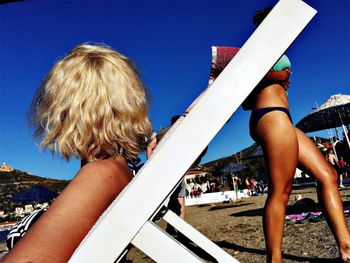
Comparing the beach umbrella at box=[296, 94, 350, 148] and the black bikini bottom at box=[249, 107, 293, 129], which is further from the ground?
the beach umbrella at box=[296, 94, 350, 148]

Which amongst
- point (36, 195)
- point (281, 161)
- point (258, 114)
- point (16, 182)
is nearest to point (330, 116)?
point (36, 195)

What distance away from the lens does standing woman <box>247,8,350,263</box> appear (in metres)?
1.83

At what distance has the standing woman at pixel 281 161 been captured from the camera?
72.0 inches

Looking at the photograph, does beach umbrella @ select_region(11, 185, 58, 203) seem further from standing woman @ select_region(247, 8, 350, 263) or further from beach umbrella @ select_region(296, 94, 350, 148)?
standing woman @ select_region(247, 8, 350, 263)

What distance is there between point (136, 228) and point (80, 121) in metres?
0.50

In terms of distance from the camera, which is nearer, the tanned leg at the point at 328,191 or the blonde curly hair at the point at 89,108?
the blonde curly hair at the point at 89,108

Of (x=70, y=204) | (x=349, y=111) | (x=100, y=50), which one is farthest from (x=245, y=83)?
(x=349, y=111)

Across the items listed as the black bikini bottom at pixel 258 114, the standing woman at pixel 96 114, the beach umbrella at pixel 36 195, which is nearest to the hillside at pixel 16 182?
the beach umbrella at pixel 36 195

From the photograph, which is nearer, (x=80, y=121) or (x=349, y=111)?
(x=80, y=121)

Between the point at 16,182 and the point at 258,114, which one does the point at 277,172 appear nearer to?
the point at 258,114

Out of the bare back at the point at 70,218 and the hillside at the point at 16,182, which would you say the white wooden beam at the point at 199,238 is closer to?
the bare back at the point at 70,218

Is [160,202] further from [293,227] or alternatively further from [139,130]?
[293,227]

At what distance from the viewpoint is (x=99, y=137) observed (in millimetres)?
1062

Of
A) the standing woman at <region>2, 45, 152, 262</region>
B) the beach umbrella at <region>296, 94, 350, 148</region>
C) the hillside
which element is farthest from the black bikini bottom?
the hillside
